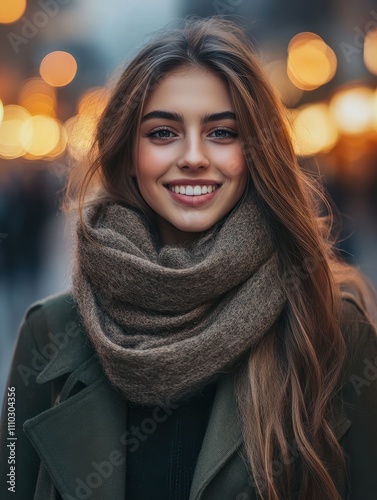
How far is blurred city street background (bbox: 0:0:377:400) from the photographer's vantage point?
Result: 8969mm

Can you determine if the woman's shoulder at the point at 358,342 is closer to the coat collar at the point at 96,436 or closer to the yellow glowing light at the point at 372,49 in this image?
the coat collar at the point at 96,436

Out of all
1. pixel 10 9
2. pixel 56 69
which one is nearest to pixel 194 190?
pixel 10 9

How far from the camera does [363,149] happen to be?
12.5 metres

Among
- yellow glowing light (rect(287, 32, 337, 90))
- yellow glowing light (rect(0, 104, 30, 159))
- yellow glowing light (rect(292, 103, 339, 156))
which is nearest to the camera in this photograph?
yellow glowing light (rect(287, 32, 337, 90))

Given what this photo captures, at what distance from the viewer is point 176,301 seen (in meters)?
2.40

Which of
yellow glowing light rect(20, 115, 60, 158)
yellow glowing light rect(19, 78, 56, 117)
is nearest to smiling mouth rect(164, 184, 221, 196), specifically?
yellow glowing light rect(20, 115, 60, 158)

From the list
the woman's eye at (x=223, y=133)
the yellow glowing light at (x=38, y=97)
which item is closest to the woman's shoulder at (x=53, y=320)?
the woman's eye at (x=223, y=133)

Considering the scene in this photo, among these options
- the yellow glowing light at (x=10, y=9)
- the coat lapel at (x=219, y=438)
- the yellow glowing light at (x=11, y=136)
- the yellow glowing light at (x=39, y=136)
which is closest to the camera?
the coat lapel at (x=219, y=438)

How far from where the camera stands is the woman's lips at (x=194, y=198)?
242 centimetres

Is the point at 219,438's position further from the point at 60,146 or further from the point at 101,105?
the point at 60,146

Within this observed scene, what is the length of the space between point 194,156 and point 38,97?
12629 mm

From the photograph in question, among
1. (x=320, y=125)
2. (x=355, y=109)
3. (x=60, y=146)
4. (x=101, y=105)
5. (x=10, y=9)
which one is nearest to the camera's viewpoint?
(x=101, y=105)

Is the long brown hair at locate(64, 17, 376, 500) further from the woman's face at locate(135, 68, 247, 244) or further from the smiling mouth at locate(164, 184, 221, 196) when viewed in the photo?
the smiling mouth at locate(164, 184, 221, 196)

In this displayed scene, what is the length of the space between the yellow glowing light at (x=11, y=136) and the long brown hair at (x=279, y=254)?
10082mm
